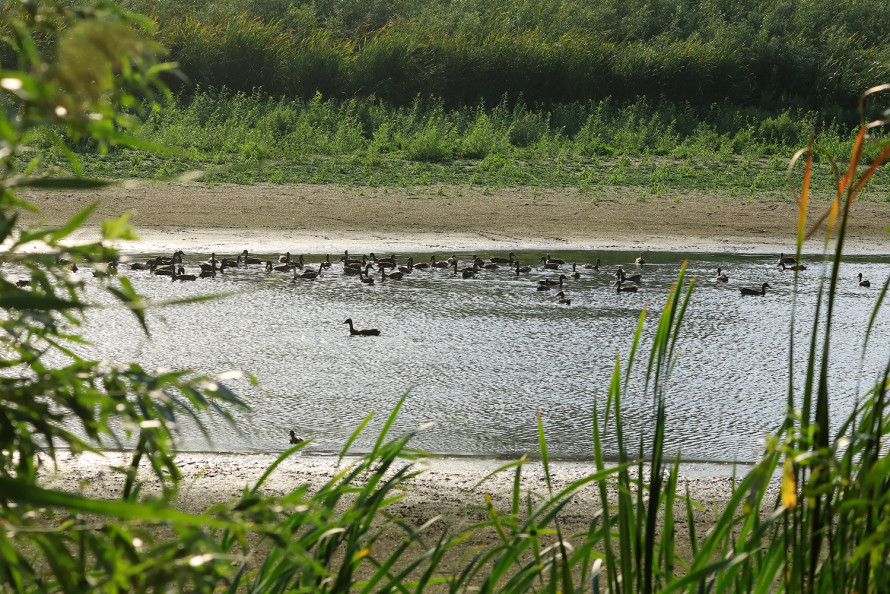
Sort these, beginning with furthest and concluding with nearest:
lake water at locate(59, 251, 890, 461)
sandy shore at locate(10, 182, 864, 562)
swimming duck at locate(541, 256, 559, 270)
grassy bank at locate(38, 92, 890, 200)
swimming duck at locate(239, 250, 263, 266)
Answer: grassy bank at locate(38, 92, 890, 200) < sandy shore at locate(10, 182, 864, 562) < swimming duck at locate(541, 256, 559, 270) < swimming duck at locate(239, 250, 263, 266) < lake water at locate(59, 251, 890, 461)

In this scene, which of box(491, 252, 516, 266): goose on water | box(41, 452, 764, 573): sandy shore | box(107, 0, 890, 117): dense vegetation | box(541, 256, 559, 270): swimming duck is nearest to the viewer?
box(41, 452, 764, 573): sandy shore

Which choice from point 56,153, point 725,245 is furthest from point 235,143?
point 725,245

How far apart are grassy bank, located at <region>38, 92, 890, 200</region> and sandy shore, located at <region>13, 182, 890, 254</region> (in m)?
0.53

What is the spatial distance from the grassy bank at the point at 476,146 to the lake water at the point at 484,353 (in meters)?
4.93

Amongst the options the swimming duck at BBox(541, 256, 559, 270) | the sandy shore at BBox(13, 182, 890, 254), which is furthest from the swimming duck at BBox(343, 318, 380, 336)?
the sandy shore at BBox(13, 182, 890, 254)

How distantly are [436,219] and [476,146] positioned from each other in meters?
4.16

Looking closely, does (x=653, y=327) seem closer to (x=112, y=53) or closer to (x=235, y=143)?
(x=112, y=53)

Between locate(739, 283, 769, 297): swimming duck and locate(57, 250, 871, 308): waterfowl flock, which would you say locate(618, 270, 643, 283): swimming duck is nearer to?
locate(57, 250, 871, 308): waterfowl flock

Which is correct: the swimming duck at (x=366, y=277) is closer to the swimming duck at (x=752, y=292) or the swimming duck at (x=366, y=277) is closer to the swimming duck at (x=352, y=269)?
the swimming duck at (x=352, y=269)

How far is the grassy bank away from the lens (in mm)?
15406

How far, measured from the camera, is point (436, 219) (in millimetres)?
13445

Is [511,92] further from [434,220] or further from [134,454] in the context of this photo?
[134,454]

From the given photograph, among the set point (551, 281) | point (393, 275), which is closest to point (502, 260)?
point (551, 281)

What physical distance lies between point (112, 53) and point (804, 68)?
24.7 m
